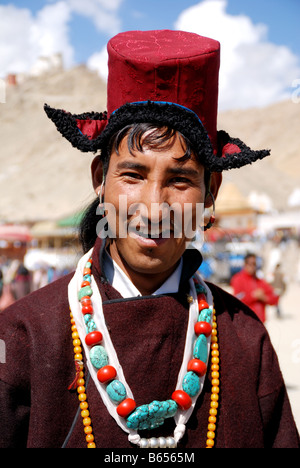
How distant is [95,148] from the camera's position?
1522 mm

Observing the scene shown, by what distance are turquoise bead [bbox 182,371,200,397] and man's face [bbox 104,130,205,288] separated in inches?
13.3

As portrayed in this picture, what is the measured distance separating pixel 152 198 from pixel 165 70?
40cm

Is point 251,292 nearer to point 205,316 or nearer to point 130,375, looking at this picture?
point 205,316

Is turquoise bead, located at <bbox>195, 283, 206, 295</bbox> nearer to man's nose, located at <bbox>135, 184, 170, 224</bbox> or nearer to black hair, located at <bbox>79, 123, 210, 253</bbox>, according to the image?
man's nose, located at <bbox>135, 184, 170, 224</bbox>

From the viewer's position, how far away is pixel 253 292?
5.68m

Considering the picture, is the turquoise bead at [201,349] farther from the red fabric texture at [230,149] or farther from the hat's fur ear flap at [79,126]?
the hat's fur ear flap at [79,126]

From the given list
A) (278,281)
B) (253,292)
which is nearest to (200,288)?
(253,292)

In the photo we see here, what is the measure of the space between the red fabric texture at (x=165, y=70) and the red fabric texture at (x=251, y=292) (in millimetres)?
4388

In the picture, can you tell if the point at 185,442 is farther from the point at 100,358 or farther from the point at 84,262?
the point at 84,262

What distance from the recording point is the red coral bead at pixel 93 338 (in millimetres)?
1427

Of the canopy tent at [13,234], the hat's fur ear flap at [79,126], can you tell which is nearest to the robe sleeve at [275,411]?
the hat's fur ear flap at [79,126]

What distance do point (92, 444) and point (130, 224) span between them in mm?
654

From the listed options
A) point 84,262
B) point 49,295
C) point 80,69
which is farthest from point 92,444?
point 80,69

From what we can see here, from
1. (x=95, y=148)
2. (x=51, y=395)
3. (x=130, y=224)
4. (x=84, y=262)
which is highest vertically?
(x=95, y=148)
